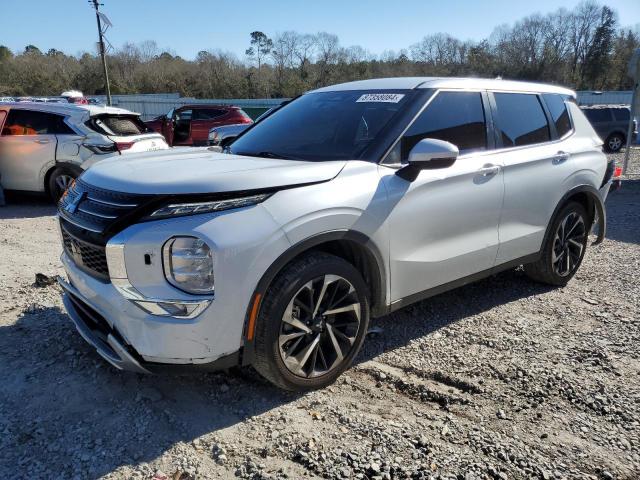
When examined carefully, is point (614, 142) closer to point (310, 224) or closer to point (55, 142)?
point (55, 142)

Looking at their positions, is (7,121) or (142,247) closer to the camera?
(142,247)

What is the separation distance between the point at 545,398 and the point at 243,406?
179 cm

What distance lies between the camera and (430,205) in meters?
3.37

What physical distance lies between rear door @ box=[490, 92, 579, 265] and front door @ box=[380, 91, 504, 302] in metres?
0.15

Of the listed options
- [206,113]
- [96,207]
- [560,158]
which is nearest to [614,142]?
[206,113]

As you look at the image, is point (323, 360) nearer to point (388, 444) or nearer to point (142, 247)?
point (388, 444)

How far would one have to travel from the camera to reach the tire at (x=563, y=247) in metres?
4.56

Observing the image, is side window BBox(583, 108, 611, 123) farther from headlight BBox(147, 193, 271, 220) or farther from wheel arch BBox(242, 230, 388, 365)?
headlight BBox(147, 193, 271, 220)

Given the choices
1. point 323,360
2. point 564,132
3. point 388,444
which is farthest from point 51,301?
point 564,132

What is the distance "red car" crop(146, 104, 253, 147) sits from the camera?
1784 cm

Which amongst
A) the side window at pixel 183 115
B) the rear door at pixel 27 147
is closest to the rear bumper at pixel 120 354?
the rear door at pixel 27 147

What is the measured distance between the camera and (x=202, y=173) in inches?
109

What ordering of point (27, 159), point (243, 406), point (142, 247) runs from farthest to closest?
1. point (27, 159)
2. point (243, 406)
3. point (142, 247)

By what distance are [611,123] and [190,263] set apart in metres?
20.4
